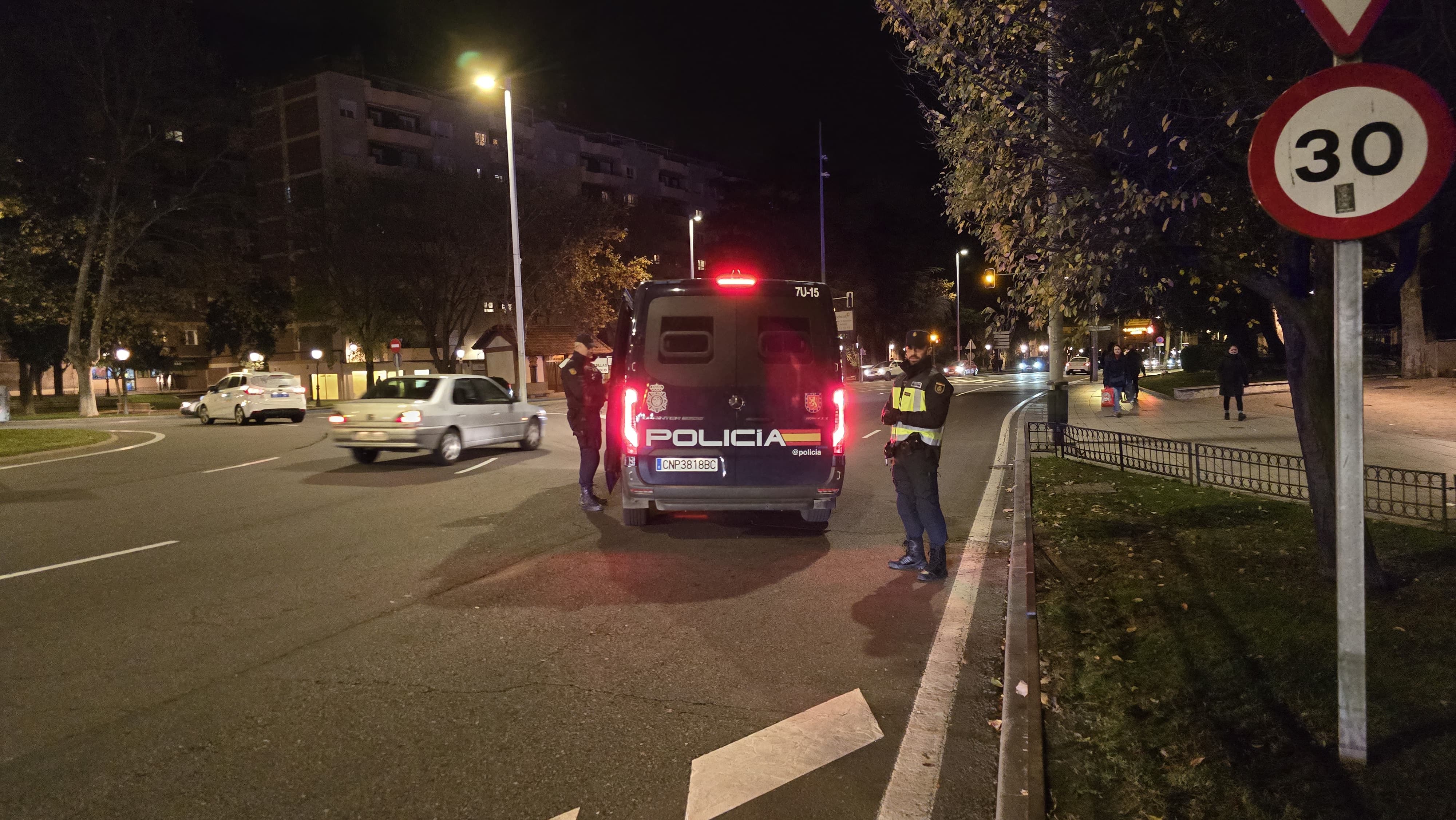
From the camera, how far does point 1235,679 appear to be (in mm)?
4340

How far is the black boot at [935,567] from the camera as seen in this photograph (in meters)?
6.75

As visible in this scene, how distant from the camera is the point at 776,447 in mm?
7855

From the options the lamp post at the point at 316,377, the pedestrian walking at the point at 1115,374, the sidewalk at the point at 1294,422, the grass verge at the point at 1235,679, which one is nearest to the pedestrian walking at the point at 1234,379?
the sidewalk at the point at 1294,422

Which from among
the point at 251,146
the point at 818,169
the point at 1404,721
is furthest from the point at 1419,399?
the point at 251,146

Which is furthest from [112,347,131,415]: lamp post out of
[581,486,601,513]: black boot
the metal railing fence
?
the metal railing fence

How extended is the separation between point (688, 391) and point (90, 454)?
1562 centimetres

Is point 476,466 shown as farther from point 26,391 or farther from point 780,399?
point 26,391

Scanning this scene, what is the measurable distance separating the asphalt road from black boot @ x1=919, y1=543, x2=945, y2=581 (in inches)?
5.6

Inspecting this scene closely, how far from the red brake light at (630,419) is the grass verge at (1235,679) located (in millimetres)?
3592

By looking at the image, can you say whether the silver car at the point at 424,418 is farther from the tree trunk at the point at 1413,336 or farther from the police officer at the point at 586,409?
the tree trunk at the point at 1413,336

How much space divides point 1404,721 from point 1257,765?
0.79m

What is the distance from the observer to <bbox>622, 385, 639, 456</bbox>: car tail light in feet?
25.8

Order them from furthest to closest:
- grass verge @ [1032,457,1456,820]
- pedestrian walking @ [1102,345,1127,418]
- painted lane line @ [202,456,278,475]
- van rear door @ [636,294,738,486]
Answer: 1. pedestrian walking @ [1102,345,1127,418]
2. painted lane line @ [202,456,278,475]
3. van rear door @ [636,294,738,486]
4. grass verge @ [1032,457,1456,820]

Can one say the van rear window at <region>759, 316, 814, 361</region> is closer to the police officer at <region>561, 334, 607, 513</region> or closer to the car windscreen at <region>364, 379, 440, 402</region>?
the police officer at <region>561, 334, 607, 513</region>
